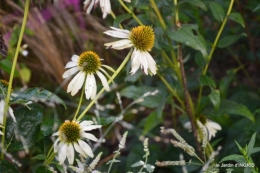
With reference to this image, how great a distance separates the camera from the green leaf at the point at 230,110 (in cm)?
122

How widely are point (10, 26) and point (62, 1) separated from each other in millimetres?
270

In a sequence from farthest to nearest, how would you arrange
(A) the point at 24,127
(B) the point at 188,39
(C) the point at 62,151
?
(B) the point at 188,39
(A) the point at 24,127
(C) the point at 62,151

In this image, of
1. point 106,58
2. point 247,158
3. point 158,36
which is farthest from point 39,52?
point 247,158

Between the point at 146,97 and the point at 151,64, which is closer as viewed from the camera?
the point at 151,64

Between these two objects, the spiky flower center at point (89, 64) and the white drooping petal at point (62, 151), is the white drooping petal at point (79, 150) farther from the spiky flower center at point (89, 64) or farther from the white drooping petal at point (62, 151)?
the spiky flower center at point (89, 64)

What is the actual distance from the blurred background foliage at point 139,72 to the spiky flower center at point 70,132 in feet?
1.38

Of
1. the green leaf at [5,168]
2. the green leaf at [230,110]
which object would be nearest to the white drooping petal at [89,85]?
the green leaf at [5,168]

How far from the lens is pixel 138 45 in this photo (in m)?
0.93

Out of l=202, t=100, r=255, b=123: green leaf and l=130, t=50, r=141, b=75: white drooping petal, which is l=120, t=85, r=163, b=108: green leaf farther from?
l=130, t=50, r=141, b=75: white drooping petal

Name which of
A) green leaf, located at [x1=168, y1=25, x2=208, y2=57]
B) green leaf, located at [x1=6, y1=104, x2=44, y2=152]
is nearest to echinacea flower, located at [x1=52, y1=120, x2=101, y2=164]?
green leaf, located at [x1=6, y1=104, x2=44, y2=152]

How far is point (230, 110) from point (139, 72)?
0.27 meters

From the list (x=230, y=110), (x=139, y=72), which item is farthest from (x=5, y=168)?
(x=230, y=110)

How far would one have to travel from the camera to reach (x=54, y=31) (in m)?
2.29

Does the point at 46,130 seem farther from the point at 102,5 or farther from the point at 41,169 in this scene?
the point at 102,5
